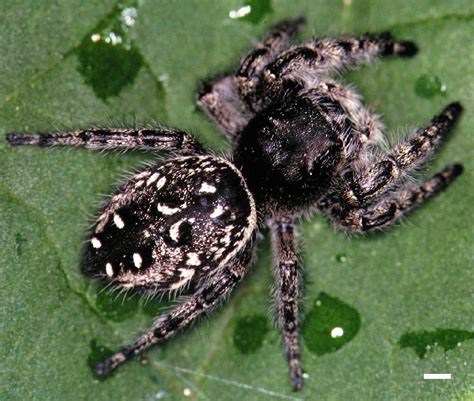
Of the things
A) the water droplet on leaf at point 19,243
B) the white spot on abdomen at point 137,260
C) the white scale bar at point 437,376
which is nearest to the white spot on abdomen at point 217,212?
the white spot on abdomen at point 137,260

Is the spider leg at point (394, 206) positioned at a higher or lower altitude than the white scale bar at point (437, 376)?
higher

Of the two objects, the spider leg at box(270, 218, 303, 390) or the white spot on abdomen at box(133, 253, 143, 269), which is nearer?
the white spot on abdomen at box(133, 253, 143, 269)

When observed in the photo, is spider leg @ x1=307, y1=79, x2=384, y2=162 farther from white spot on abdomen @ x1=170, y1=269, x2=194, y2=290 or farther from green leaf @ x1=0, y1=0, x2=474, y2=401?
white spot on abdomen @ x1=170, y1=269, x2=194, y2=290

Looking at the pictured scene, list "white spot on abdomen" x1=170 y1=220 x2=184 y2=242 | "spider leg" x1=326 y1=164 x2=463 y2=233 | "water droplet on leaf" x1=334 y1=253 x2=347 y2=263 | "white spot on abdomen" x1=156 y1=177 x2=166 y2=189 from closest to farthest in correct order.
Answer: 1. "white spot on abdomen" x1=170 y1=220 x2=184 y2=242
2. "white spot on abdomen" x1=156 y1=177 x2=166 y2=189
3. "spider leg" x1=326 y1=164 x2=463 y2=233
4. "water droplet on leaf" x1=334 y1=253 x2=347 y2=263

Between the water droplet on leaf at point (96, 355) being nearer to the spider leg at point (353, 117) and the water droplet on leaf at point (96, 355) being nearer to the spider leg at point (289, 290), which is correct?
the spider leg at point (289, 290)

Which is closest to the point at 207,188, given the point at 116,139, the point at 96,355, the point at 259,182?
the point at 259,182

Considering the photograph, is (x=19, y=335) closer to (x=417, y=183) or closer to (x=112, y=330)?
(x=112, y=330)

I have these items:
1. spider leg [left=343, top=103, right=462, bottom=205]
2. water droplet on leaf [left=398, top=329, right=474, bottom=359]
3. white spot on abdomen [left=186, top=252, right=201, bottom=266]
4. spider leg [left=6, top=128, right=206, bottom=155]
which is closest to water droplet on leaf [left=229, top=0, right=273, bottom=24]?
spider leg [left=6, top=128, right=206, bottom=155]
